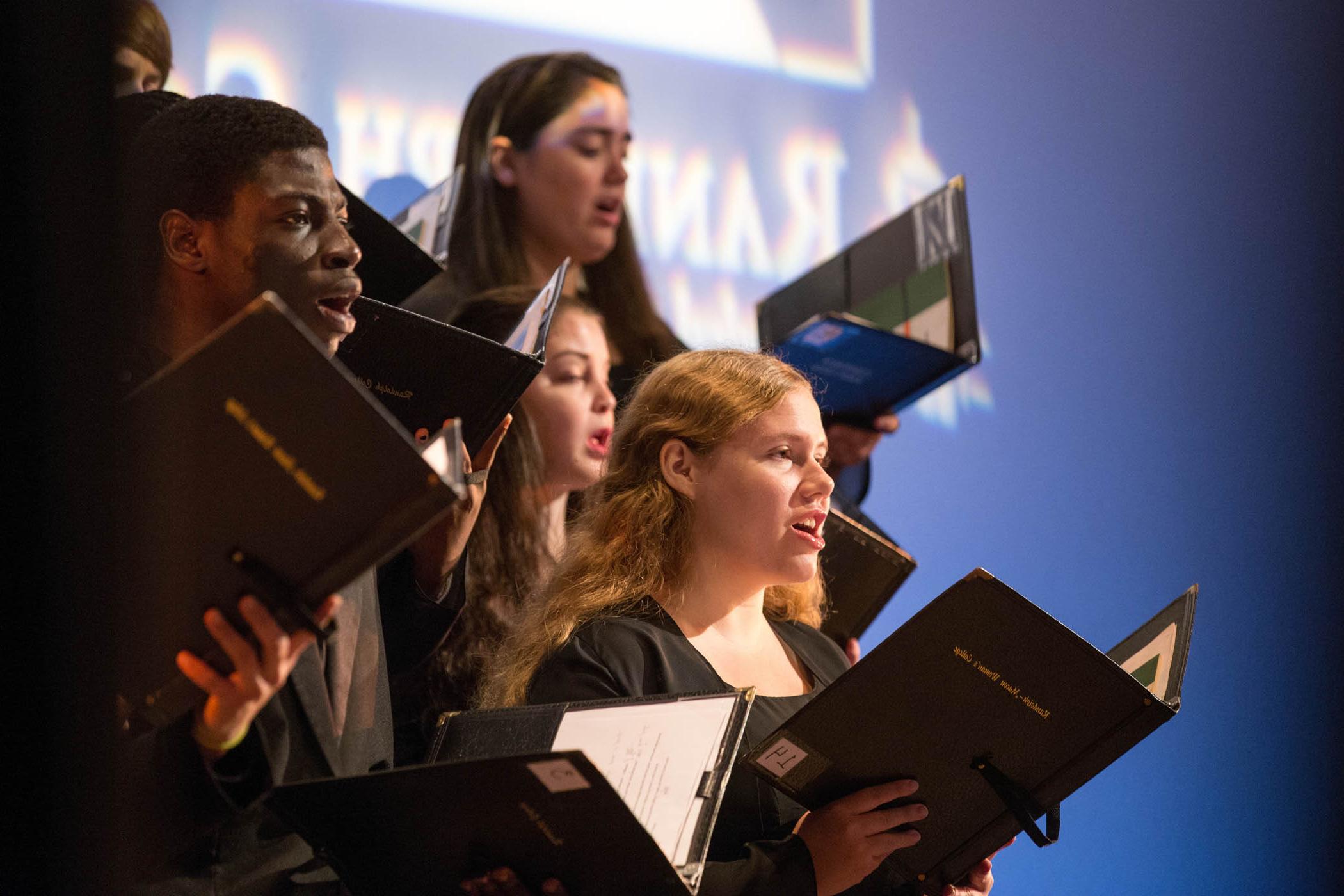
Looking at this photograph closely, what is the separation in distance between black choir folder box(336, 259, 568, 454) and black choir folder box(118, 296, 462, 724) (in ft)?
1.46

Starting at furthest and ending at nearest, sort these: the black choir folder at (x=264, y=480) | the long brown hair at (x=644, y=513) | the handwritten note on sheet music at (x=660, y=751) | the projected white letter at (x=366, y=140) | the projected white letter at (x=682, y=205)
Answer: the projected white letter at (x=682, y=205)
the projected white letter at (x=366, y=140)
the long brown hair at (x=644, y=513)
the handwritten note on sheet music at (x=660, y=751)
the black choir folder at (x=264, y=480)

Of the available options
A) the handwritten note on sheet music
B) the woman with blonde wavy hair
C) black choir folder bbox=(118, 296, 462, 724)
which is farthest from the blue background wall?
black choir folder bbox=(118, 296, 462, 724)

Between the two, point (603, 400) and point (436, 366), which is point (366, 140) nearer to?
point (603, 400)

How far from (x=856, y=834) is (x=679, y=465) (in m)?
0.62

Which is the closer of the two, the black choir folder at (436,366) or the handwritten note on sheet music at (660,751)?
the handwritten note on sheet music at (660,751)

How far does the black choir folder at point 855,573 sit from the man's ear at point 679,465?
287 mm

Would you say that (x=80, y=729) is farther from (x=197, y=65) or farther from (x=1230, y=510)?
(x=1230, y=510)

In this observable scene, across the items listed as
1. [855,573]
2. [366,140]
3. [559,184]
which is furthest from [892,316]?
[366,140]

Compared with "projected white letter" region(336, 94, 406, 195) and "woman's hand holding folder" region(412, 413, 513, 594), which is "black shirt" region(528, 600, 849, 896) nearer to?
"woman's hand holding folder" region(412, 413, 513, 594)

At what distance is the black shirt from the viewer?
1.63 m

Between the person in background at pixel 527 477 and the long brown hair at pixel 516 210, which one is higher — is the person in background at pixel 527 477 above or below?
below

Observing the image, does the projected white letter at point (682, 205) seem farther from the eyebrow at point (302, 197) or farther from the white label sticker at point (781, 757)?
the white label sticker at point (781, 757)

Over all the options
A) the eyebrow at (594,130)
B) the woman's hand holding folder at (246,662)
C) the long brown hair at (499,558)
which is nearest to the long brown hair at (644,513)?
the long brown hair at (499,558)

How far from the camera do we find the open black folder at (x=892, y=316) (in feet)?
7.80
